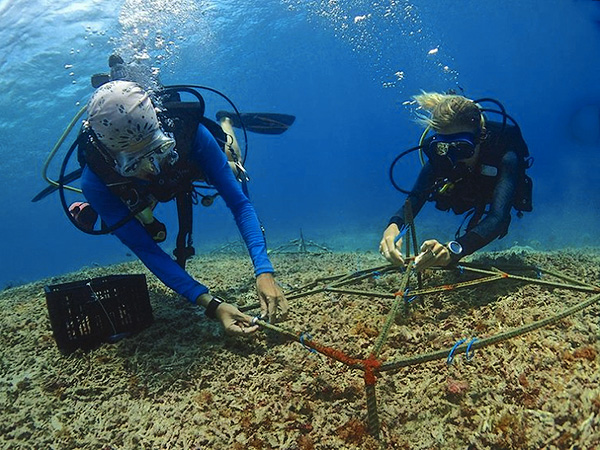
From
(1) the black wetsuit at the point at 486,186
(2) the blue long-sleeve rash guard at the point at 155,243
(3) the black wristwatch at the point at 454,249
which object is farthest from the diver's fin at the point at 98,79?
(3) the black wristwatch at the point at 454,249

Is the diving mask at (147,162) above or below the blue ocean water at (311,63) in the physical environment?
below

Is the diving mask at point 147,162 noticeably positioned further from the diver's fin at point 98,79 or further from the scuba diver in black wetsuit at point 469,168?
the diver's fin at point 98,79

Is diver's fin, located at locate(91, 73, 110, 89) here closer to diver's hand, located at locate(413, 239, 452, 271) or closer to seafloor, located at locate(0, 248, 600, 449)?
seafloor, located at locate(0, 248, 600, 449)

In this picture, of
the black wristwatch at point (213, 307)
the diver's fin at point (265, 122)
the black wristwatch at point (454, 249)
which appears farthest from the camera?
the diver's fin at point (265, 122)

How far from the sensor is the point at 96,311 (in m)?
3.06

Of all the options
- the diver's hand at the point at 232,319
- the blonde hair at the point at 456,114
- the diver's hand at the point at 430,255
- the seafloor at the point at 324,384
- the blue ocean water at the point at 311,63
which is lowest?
the seafloor at the point at 324,384

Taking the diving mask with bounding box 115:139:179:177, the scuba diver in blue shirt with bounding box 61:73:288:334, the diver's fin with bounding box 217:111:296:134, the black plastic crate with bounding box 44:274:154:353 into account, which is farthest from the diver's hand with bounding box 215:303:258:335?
the diver's fin with bounding box 217:111:296:134

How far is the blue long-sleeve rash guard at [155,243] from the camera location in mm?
3021

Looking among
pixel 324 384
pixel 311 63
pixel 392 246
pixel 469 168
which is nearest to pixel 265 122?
pixel 469 168

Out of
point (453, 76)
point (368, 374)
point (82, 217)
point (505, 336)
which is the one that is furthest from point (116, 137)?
point (453, 76)

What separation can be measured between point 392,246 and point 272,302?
1277 millimetres

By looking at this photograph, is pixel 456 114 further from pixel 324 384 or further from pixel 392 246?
pixel 324 384

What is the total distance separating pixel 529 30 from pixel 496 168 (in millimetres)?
62303

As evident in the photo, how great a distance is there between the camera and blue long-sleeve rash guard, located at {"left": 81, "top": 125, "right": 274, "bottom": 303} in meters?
3.02
